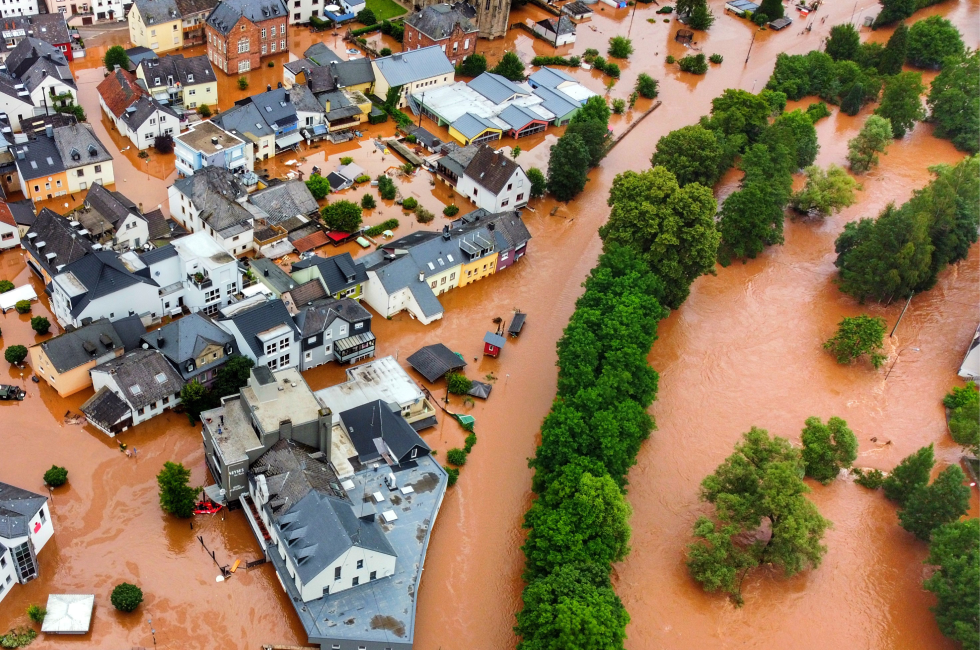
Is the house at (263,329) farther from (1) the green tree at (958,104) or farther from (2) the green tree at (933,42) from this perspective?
(2) the green tree at (933,42)

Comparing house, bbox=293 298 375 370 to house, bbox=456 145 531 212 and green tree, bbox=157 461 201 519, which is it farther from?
house, bbox=456 145 531 212

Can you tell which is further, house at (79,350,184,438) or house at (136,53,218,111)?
house at (136,53,218,111)

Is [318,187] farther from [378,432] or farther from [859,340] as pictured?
[859,340]

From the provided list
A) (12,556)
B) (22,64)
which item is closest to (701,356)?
(12,556)

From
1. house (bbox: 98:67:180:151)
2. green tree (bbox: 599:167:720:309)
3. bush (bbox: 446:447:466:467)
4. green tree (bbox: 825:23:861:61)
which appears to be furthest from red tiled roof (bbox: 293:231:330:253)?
green tree (bbox: 825:23:861:61)

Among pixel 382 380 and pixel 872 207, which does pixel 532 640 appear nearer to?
pixel 382 380

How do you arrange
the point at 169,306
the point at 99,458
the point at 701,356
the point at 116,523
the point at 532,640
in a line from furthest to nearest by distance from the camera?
1. the point at 701,356
2. the point at 169,306
3. the point at 99,458
4. the point at 116,523
5. the point at 532,640

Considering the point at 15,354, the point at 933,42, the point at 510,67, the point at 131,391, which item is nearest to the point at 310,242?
the point at 131,391
